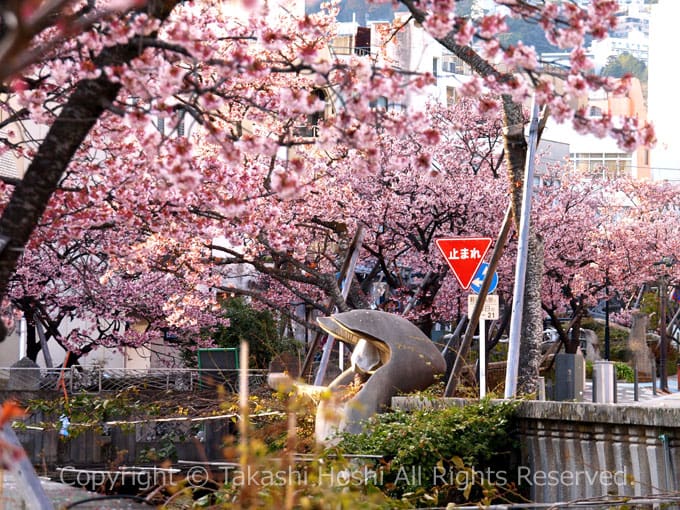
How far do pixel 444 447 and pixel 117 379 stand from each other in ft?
47.7

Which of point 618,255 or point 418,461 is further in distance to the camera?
point 618,255

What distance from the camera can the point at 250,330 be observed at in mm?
38000

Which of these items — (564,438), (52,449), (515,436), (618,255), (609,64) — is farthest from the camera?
(609,64)

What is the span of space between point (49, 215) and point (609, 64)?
148939 millimetres

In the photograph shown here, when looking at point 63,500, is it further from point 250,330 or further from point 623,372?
point 623,372

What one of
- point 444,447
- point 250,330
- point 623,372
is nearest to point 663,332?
point 623,372

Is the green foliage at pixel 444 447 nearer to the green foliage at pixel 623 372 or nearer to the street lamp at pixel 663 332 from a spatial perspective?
the street lamp at pixel 663 332

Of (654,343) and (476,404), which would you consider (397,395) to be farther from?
(654,343)

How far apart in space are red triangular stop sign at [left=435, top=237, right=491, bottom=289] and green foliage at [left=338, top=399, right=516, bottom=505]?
4.40 meters

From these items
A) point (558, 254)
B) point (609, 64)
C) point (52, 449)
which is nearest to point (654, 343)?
point (558, 254)

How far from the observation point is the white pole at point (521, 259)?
17062 mm

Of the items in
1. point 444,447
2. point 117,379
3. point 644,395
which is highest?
point 117,379

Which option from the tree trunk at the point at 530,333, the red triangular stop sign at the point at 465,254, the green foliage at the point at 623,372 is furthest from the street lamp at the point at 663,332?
the red triangular stop sign at the point at 465,254

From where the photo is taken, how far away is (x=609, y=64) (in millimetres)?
155875
